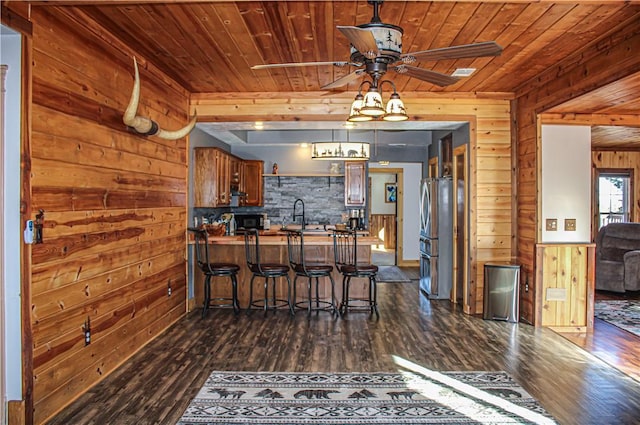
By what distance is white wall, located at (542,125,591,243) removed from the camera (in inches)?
209

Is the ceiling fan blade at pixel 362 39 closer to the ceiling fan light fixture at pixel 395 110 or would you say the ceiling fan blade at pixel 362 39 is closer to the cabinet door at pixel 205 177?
the ceiling fan light fixture at pixel 395 110

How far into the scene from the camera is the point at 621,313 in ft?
19.7

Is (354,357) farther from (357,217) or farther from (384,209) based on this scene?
(384,209)

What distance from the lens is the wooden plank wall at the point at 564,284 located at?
5.27 metres

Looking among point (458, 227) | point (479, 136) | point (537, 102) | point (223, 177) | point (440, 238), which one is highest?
point (537, 102)

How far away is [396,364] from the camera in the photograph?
156 inches

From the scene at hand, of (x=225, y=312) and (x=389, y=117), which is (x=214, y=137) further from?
(x=389, y=117)

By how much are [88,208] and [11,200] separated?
2.29 feet

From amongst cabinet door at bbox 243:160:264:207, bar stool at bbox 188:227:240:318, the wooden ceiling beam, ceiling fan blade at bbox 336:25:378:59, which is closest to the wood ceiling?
the wooden ceiling beam

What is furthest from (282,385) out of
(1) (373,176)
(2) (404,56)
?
(1) (373,176)

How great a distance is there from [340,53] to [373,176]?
8848 mm

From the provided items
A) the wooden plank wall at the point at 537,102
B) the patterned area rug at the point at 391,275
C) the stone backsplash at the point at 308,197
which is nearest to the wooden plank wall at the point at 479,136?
the wooden plank wall at the point at 537,102

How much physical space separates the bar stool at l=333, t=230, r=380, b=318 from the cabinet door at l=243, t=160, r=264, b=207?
343cm

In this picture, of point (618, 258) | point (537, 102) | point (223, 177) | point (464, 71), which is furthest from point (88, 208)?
point (618, 258)
